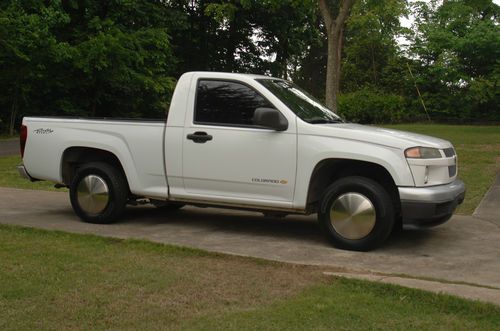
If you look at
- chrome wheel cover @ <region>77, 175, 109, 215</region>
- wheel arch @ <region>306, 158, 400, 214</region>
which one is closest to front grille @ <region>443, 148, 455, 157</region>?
wheel arch @ <region>306, 158, 400, 214</region>

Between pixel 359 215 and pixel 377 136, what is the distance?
0.81m

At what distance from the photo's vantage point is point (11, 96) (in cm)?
2302

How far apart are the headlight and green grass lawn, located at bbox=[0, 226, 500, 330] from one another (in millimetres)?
1598

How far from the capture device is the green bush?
39.8 metres

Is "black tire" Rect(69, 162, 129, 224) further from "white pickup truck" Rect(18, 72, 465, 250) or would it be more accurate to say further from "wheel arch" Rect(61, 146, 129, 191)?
"wheel arch" Rect(61, 146, 129, 191)

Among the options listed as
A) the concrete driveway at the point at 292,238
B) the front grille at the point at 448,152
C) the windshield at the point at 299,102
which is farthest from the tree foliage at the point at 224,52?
the front grille at the point at 448,152

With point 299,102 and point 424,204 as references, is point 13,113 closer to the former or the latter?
point 299,102

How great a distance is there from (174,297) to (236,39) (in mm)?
33874

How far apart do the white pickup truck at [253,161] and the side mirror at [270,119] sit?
0.01 meters

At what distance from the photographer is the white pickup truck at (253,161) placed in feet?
20.9

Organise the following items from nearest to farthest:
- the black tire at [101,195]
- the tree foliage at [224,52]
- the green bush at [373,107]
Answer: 1. the black tire at [101,195]
2. the tree foliage at [224,52]
3. the green bush at [373,107]

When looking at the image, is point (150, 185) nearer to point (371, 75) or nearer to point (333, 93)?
point (333, 93)

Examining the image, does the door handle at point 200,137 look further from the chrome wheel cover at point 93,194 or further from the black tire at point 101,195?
the chrome wheel cover at point 93,194

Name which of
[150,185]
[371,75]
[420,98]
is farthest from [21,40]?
[371,75]
